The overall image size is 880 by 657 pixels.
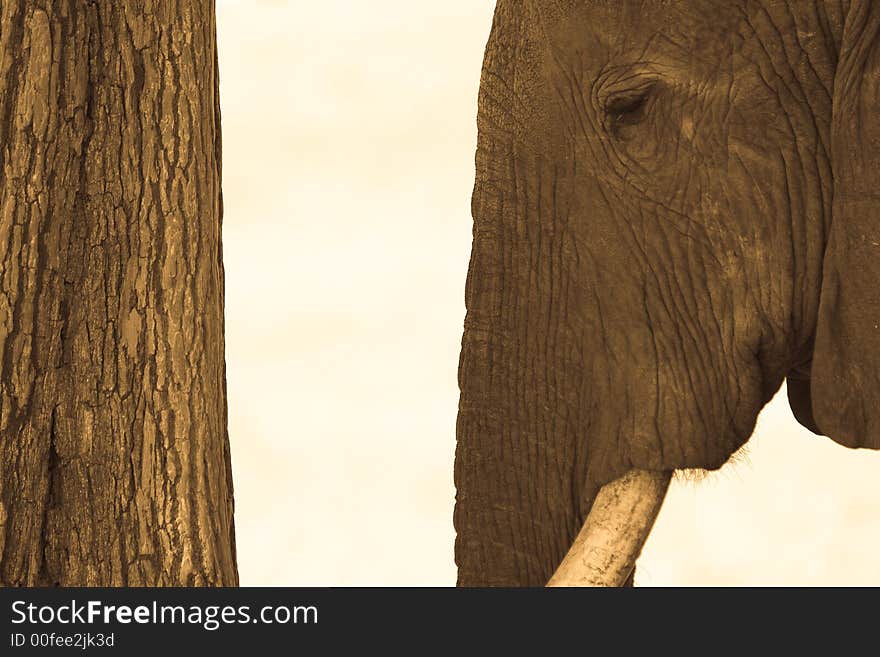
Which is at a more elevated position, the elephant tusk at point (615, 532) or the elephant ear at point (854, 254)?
the elephant ear at point (854, 254)

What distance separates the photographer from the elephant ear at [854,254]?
8.05 feet

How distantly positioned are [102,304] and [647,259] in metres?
0.87

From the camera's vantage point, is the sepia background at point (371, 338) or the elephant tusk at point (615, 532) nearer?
the elephant tusk at point (615, 532)

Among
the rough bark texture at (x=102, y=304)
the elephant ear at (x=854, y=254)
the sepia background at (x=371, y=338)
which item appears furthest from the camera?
the sepia background at (x=371, y=338)

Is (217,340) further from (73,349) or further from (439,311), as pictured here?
(439,311)

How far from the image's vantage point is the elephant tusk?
2.49 m

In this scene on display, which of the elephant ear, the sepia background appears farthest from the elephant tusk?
the sepia background

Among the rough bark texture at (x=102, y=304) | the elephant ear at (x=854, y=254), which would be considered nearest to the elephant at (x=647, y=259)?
the elephant ear at (x=854, y=254)

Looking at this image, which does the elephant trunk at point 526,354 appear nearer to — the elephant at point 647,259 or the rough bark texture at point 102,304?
the elephant at point 647,259

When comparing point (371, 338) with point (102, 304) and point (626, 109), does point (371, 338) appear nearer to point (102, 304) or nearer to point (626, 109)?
point (626, 109)

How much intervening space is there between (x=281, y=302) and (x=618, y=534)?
4.05 metres

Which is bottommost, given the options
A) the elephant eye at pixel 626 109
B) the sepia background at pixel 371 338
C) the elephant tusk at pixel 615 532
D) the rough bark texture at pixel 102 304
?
the elephant tusk at pixel 615 532

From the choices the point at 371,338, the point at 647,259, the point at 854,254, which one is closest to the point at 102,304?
the point at 647,259

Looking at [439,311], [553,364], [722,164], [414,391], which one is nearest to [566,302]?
[553,364]
